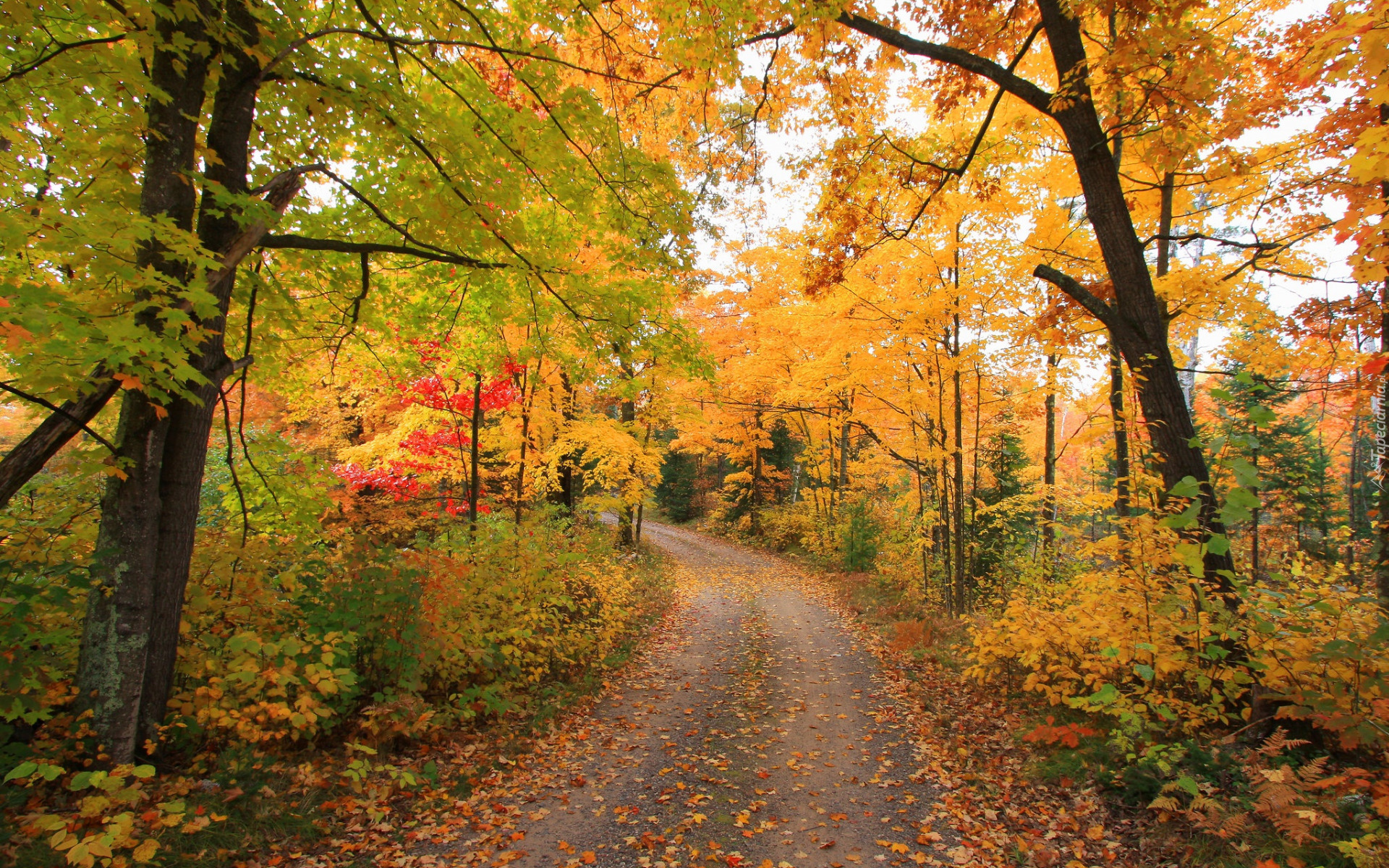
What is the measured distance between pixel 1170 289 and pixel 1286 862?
6227 mm

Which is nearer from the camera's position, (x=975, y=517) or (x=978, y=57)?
(x=978, y=57)

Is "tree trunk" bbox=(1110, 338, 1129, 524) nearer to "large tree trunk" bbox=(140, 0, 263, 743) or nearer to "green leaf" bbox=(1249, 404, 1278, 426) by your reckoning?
"green leaf" bbox=(1249, 404, 1278, 426)

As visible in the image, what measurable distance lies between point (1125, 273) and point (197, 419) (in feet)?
25.9

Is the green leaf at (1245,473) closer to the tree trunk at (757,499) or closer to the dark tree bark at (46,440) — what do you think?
the dark tree bark at (46,440)

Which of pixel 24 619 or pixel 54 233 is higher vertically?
pixel 54 233

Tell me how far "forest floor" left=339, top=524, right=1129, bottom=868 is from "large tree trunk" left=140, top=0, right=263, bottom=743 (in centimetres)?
190

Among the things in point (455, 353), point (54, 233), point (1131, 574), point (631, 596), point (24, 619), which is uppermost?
point (455, 353)

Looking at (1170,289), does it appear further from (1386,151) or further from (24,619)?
(24,619)

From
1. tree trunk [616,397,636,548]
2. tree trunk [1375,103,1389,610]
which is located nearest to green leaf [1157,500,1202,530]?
tree trunk [1375,103,1389,610]

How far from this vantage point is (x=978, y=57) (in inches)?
220

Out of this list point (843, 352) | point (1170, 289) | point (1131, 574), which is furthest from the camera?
point (843, 352)

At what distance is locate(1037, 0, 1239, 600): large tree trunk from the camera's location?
199 inches

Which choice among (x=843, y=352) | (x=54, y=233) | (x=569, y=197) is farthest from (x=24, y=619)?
(x=843, y=352)

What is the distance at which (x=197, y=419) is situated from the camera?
4078mm
